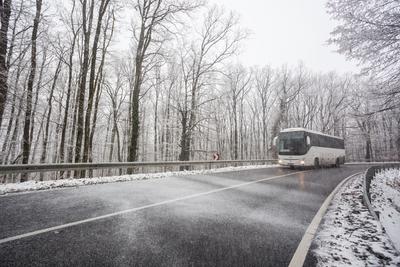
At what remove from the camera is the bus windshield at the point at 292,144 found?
1931cm

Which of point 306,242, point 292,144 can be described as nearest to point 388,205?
point 306,242

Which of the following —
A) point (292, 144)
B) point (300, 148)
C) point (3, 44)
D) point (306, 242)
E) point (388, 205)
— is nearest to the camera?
point (306, 242)

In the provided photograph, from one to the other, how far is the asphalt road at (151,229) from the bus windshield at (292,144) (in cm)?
1381

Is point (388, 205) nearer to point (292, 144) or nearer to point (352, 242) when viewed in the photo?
point (352, 242)

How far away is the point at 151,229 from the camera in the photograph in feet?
12.9

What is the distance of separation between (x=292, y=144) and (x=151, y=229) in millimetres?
18220

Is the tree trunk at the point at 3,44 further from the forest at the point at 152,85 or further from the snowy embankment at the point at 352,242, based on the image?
the snowy embankment at the point at 352,242

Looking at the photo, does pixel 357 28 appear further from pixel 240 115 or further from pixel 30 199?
pixel 240 115

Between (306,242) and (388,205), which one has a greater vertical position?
(306,242)

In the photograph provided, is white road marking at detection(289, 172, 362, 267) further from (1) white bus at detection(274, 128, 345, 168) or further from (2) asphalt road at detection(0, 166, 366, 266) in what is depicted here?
(1) white bus at detection(274, 128, 345, 168)

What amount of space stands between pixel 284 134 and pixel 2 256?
20742 mm

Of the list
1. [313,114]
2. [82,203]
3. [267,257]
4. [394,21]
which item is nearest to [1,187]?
[82,203]

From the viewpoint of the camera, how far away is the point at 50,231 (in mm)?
3602

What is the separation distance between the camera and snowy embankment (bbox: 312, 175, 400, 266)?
10.5 feet
